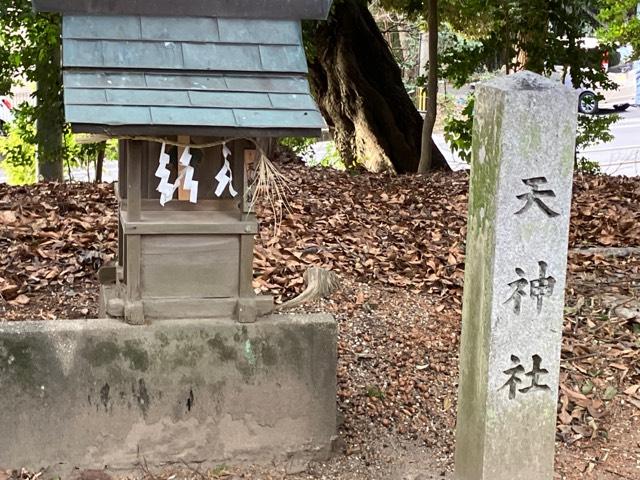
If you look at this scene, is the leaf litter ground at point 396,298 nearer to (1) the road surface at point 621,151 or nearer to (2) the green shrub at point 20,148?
(2) the green shrub at point 20,148

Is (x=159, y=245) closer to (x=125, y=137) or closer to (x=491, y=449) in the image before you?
(x=125, y=137)

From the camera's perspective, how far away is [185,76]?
435cm

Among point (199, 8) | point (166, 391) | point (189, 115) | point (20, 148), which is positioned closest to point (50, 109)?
point (20, 148)

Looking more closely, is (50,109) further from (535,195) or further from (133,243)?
(535,195)

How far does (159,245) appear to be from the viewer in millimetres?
4512

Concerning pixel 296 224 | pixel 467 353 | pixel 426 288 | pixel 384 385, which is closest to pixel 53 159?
pixel 296 224

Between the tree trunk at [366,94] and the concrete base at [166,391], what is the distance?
6.88 metres

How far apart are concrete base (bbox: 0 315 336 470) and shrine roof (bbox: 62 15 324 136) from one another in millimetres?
1086

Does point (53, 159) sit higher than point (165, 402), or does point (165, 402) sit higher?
point (53, 159)

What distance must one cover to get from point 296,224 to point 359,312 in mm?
1814

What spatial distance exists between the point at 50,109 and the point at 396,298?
5.41 meters

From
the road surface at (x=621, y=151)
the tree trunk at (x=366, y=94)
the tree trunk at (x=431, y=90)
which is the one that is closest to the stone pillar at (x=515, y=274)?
the tree trunk at (x=431, y=90)

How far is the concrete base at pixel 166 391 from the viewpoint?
4.48m

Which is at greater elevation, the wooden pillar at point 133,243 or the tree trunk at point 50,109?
the tree trunk at point 50,109
